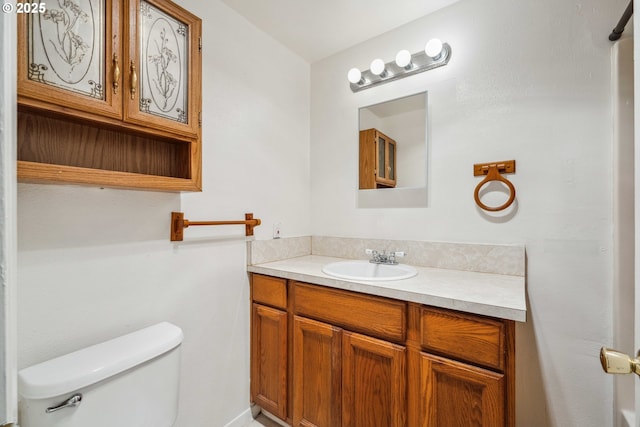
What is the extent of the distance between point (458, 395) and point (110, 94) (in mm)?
1575

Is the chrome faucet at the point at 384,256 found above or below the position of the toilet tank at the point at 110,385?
above

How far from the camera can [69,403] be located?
783 millimetres

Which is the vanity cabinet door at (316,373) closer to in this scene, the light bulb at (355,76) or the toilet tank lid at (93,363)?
the toilet tank lid at (93,363)

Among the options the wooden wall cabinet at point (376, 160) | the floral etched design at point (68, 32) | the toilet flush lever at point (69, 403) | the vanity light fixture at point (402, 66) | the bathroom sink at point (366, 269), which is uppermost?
the vanity light fixture at point (402, 66)

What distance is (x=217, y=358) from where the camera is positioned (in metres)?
1.45

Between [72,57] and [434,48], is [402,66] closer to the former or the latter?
[434,48]

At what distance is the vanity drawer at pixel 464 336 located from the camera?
92 centimetres

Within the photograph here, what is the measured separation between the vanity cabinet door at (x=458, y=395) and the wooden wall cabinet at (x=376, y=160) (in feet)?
3.33

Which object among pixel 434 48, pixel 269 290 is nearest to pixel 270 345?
pixel 269 290

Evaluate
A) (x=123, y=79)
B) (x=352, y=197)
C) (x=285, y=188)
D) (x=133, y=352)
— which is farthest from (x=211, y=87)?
(x=133, y=352)

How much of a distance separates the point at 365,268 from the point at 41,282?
1.42 meters
